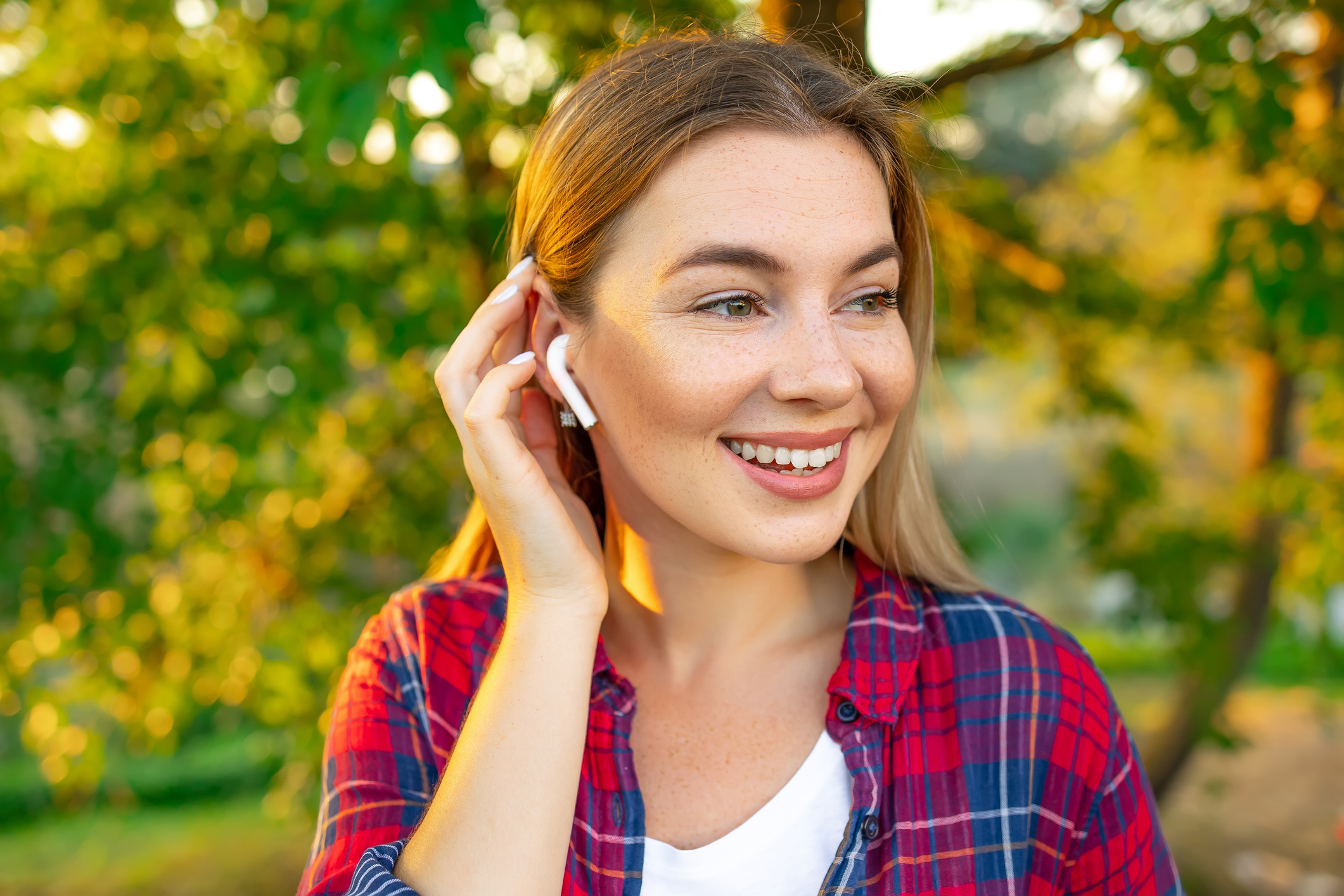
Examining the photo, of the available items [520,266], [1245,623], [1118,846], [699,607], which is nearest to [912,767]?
[1118,846]

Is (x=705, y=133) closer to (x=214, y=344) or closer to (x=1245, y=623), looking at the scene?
(x=214, y=344)

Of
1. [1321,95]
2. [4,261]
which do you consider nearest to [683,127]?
[4,261]

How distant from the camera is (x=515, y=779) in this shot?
4.59 ft

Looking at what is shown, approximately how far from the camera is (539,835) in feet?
4.52

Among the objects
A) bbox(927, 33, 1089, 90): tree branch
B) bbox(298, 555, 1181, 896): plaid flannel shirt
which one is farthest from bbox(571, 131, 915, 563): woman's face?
bbox(927, 33, 1089, 90): tree branch

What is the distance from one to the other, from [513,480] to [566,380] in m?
0.20

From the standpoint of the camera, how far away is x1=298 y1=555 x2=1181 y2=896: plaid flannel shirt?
1473 millimetres

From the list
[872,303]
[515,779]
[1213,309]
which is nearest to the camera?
[515,779]

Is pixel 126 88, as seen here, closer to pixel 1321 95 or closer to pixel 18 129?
pixel 18 129

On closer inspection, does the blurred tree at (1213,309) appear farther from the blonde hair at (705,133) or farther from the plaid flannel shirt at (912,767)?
the plaid flannel shirt at (912,767)

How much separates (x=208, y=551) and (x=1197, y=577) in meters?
3.79

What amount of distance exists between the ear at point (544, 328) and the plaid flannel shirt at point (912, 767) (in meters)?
0.49

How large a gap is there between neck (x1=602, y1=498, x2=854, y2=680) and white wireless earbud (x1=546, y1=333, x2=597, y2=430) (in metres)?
0.23

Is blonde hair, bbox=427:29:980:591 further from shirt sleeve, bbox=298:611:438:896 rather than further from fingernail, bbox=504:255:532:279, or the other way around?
shirt sleeve, bbox=298:611:438:896
